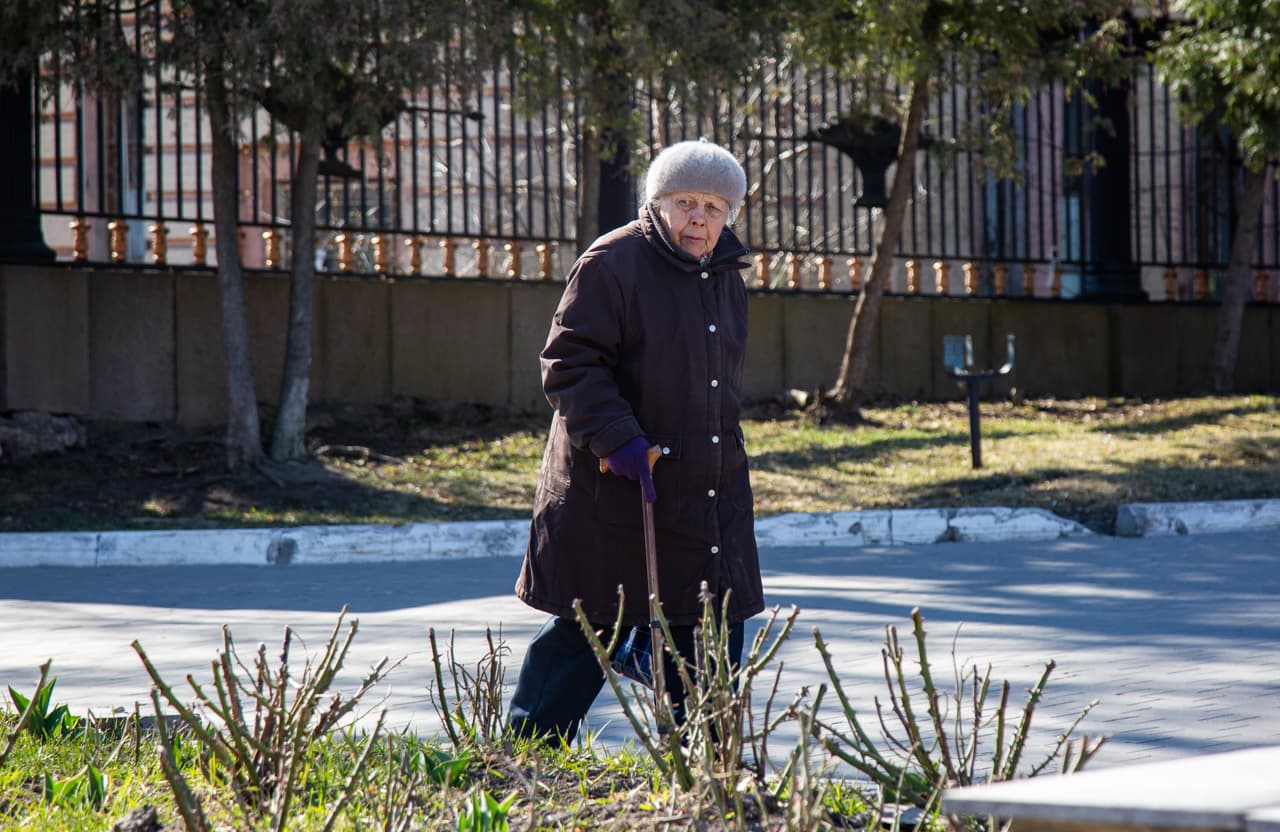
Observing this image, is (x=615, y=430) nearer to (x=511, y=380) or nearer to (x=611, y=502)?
(x=611, y=502)

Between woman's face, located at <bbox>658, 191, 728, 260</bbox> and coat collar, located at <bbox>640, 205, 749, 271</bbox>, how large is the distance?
28mm

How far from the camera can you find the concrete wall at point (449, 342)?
12.4 metres

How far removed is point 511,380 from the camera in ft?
47.6

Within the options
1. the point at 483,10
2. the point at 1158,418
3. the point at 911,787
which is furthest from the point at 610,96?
the point at 911,787

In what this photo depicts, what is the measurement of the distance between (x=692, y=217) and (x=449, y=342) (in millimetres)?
Result: 10571

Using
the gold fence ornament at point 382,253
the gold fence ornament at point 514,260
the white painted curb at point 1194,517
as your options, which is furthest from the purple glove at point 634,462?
the gold fence ornament at point 514,260

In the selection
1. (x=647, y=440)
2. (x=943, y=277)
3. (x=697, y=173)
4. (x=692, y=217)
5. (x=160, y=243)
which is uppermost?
(x=160, y=243)

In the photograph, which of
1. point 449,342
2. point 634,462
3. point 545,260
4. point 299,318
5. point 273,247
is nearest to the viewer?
point 634,462

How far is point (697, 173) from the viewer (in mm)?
3877

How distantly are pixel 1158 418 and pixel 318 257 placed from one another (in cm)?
844

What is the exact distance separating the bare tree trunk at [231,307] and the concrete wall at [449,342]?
1.49 metres

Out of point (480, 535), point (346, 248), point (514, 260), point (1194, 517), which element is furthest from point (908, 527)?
point (346, 248)

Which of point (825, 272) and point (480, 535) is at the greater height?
point (825, 272)

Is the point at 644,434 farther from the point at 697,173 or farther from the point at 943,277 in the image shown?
the point at 943,277
